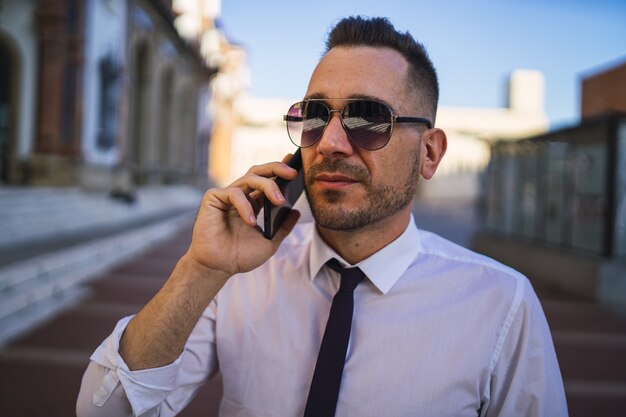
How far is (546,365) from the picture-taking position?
150cm

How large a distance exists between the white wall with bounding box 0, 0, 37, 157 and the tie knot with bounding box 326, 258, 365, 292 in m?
12.1

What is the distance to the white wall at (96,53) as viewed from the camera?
12.4 metres

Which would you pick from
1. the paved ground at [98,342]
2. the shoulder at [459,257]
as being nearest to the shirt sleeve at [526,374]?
the shoulder at [459,257]

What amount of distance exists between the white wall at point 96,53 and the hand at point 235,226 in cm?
1199

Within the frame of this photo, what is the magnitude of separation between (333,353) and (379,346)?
0.15 meters

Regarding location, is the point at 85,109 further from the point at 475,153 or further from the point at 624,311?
the point at 475,153

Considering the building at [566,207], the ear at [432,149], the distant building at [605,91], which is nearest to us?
the ear at [432,149]

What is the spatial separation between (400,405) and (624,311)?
21.8 ft

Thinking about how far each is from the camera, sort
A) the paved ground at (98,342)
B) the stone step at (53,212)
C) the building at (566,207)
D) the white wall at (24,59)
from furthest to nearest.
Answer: the white wall at (24,59), the stone step at (53,212), the building at (566,207), the paved ground at (98,342)

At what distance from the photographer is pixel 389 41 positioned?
5.73 ft

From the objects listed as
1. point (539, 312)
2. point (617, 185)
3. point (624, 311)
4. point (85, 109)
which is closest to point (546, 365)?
point (539, 312)

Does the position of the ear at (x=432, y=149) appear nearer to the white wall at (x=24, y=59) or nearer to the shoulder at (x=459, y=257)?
the shoulder at (x=459, y=257)

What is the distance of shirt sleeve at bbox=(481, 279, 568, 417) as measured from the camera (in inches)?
58.8

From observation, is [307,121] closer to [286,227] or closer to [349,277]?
[286,227]
